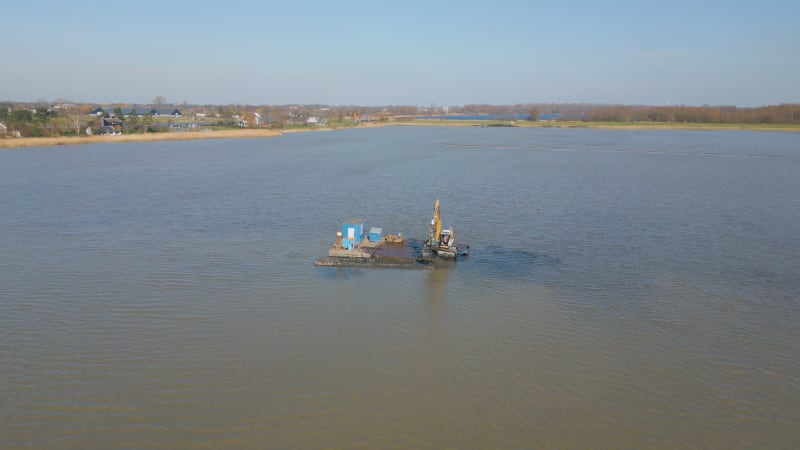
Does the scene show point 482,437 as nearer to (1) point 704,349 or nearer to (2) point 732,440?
(2) point 732,440

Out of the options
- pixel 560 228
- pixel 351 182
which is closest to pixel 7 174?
pixel 351 182

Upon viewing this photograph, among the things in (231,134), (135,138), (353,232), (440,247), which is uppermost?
(231,134)

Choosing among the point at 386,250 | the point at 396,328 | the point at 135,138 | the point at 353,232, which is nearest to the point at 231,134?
the point at 135,138

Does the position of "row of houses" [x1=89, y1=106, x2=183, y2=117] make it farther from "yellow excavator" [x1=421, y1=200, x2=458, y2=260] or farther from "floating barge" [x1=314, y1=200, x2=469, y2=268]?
"yellow excavator" [x1=421, y1=200, x2=458, y2=260]

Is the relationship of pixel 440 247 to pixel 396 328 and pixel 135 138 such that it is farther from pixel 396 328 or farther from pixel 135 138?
pixel 135 138

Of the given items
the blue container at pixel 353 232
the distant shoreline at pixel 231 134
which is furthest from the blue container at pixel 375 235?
the distant shoreline at pixel 231 134
